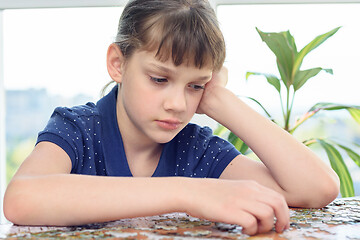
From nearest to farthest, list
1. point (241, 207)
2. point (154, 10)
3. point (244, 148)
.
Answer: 1. point (241, 207)
2. point (154, 10)
3. point (244, 148)

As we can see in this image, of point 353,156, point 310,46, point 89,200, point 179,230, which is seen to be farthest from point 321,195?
point 310,46

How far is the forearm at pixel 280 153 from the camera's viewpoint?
140cm

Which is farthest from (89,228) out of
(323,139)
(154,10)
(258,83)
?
(258,83)

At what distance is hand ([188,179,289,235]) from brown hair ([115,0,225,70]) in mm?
415

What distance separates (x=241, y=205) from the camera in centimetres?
96

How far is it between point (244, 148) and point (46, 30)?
2.17 m

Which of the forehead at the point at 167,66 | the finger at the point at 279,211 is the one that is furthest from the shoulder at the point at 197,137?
the finger at the point at 279,211

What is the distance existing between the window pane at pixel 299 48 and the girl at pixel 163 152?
128 centimetres

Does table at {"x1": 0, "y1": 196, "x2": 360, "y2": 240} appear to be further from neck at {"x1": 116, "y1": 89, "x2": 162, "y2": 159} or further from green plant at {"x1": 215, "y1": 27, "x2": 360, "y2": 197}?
green plant at {"x1": 215, "y1": 27, "x2": 360, "y2": 197}

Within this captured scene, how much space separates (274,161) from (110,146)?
0.54m

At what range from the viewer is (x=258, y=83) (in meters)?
2.99

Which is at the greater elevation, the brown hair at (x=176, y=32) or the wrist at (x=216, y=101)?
the brown hair at (x=176, y=32)

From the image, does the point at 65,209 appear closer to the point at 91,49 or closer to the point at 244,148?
the point at 244,148

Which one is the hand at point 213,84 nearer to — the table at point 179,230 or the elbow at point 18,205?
the table at point 179,230
